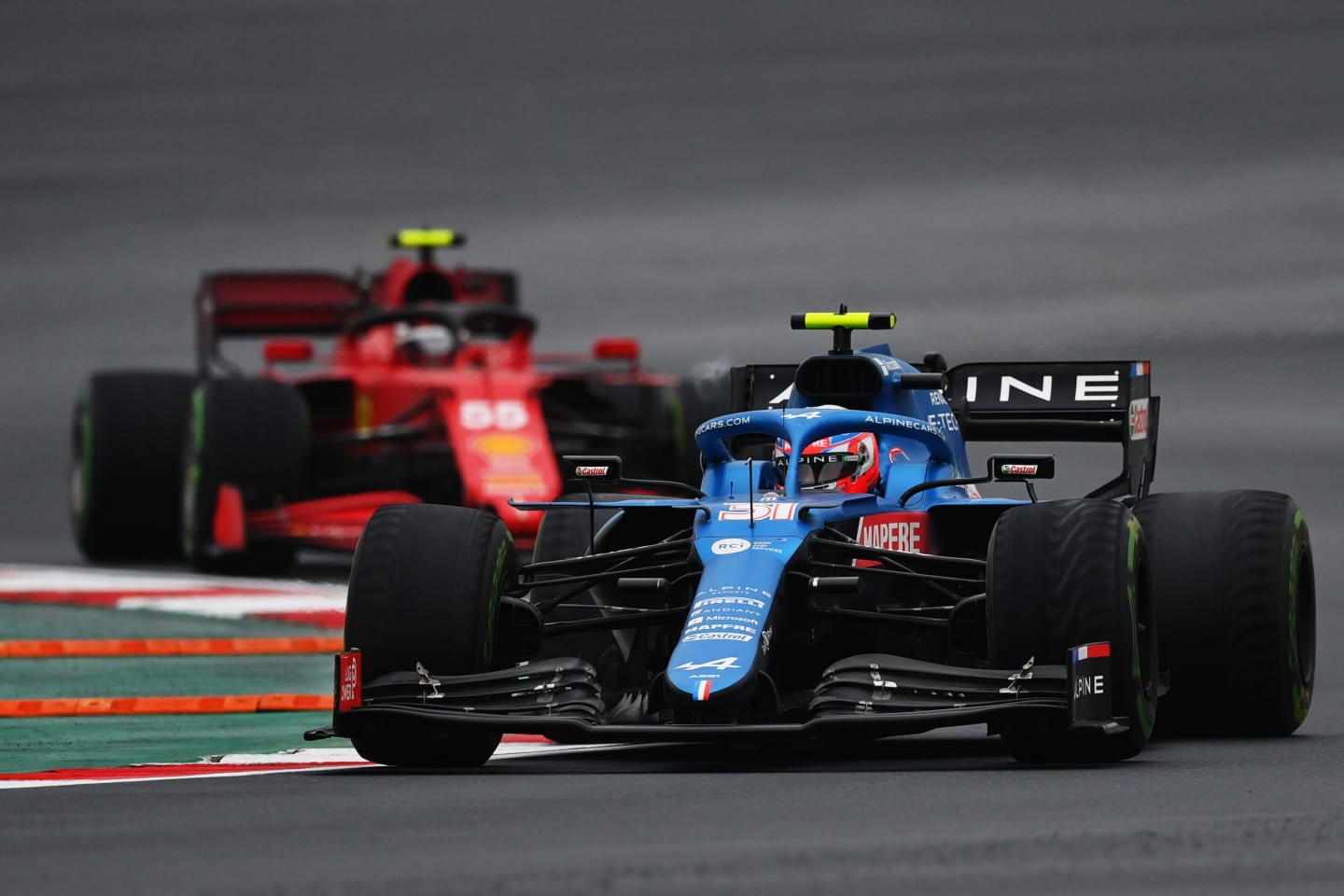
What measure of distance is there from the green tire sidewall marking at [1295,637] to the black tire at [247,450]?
10.8 metres

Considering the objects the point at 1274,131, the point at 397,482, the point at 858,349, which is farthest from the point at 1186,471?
the point at 858,349

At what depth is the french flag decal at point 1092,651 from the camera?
8.88 meters

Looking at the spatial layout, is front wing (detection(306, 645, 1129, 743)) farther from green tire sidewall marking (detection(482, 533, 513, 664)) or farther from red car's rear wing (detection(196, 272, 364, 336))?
red car's rear wing (detection(196, 272, 364, 336))

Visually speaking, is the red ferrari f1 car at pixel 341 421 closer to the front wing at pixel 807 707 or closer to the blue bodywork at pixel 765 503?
the blue bodywork at pixel 765 503

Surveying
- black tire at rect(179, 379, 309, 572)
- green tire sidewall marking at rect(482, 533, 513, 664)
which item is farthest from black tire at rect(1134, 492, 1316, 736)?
black tire at rect(179, 379, 309, 572)

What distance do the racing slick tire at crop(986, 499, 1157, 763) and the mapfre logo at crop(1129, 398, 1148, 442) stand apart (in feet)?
10.1

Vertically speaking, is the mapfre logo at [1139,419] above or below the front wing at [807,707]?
above

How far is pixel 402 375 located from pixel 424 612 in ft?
39.1

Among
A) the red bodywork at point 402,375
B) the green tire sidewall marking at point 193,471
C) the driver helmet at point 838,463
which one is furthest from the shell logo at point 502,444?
the driver helmet at point 838,463

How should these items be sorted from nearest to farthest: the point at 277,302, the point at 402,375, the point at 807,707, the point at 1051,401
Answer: the point at 807,707 → the point at 1051,401 → the point at 402,375 → the point at 277,302

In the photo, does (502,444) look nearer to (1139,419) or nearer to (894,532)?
(1139,419)

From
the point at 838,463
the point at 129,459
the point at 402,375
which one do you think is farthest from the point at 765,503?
the point at 129,459

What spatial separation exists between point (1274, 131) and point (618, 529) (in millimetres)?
18991

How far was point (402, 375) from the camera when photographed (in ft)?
69.6
